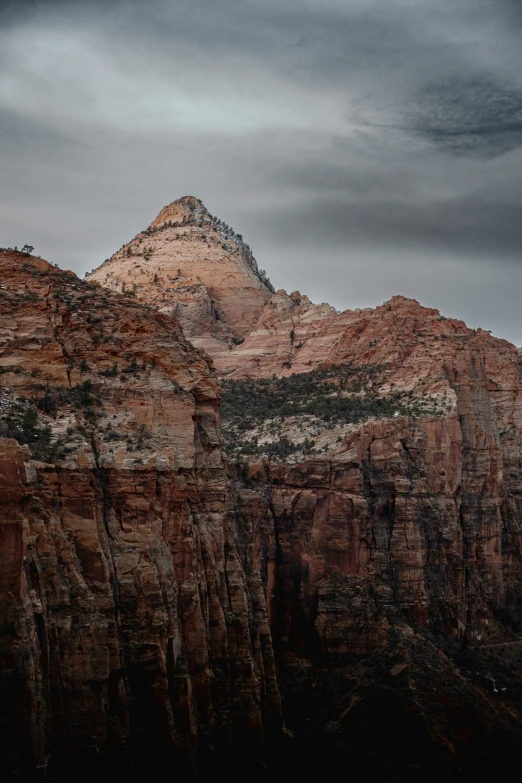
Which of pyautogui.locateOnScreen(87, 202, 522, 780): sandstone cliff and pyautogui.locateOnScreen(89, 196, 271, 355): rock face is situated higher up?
pyautogui.locateOnScreen(89, 196, 271, 355): rock face

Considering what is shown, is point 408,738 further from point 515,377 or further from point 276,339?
point 276,339

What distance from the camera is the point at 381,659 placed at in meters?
62.3

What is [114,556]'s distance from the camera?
4538cm

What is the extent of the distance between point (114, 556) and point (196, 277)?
178ft

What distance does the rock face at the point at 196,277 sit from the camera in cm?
9275

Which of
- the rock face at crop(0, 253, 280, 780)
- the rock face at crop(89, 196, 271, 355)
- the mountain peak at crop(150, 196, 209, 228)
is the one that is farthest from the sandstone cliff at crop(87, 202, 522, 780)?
the mountain peak at crop(150, 196, 209, 228)

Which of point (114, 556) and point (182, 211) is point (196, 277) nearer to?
point (182, 211)

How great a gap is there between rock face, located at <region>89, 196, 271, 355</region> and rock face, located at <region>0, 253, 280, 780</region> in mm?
36908

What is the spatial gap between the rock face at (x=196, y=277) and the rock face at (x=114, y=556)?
3691 cm

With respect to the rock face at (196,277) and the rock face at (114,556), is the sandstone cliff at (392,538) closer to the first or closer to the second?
the rock face at (114,556)

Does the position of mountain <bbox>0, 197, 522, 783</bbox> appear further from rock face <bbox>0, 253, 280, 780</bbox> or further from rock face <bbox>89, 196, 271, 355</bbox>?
rock face <bbox>89, 196, 271, 355</bbox>

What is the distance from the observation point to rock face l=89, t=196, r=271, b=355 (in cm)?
9275

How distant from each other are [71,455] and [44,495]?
97.9 inches

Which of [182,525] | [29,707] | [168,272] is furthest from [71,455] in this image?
[168,272]
